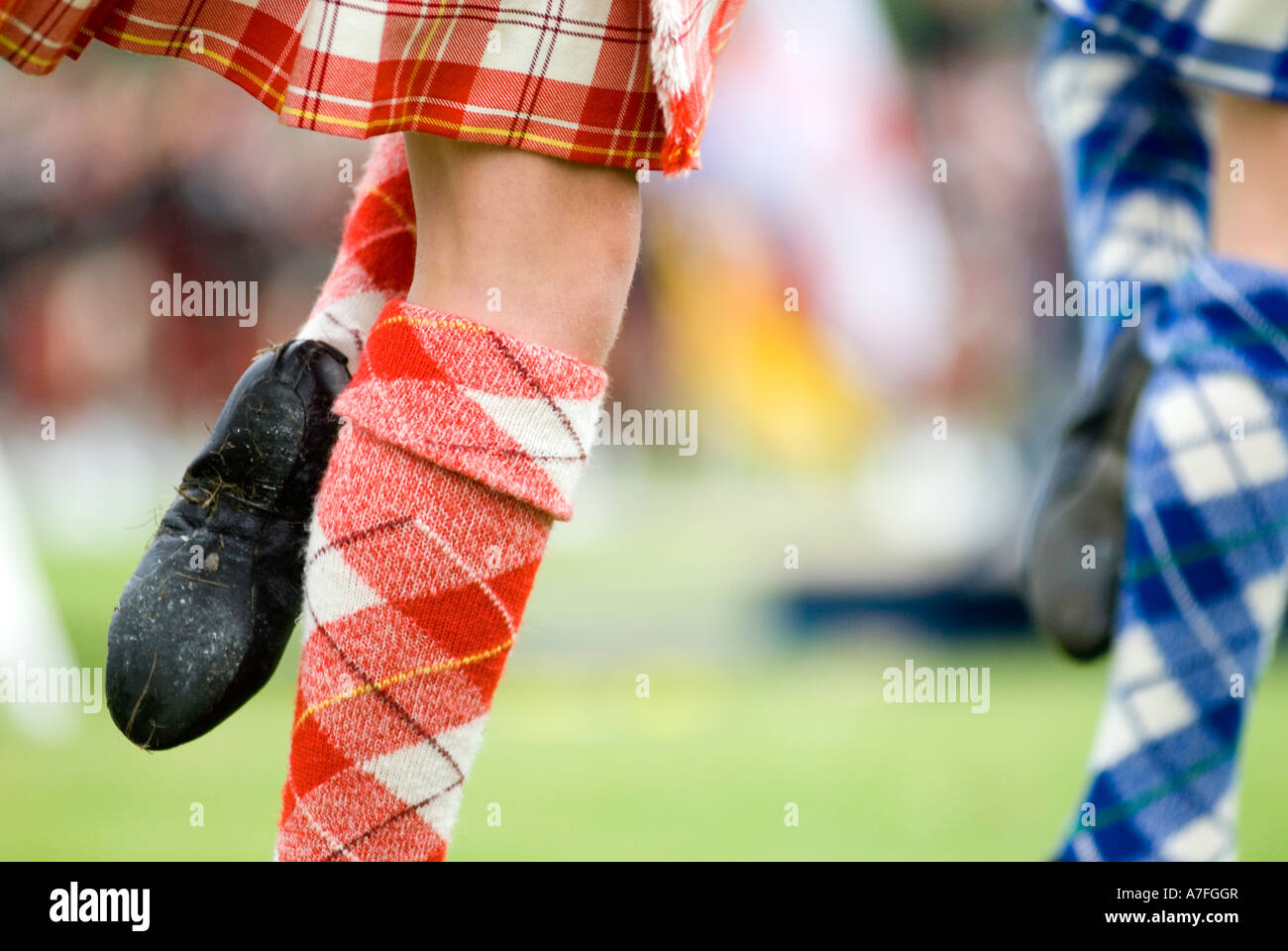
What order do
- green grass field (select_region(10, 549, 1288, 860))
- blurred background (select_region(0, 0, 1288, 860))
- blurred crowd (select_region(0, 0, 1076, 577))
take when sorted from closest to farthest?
green grass field (select_region(10, 549, 1288, 860)), blurred background (select_region(0, 0, 1288, 860)), blurred crowd (select_region(0, 0, 1076, 577))

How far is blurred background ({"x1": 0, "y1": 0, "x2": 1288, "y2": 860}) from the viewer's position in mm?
1827

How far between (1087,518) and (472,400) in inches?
23.8

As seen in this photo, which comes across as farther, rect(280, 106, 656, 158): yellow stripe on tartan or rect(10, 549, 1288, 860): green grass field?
rect(10, 549, 1288, 860): green grass field

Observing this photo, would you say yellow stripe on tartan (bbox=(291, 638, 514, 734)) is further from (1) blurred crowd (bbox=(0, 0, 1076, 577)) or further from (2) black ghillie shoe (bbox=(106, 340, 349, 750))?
(1) blurred crowd (bbox=(0, 0, 1076, 577))

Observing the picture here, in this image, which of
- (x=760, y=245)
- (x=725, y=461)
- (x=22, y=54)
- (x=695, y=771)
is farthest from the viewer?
(x=725, y=461)

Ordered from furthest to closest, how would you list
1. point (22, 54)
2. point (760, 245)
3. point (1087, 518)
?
point (760, 245)
point (1087, 518)
point (22, 54)

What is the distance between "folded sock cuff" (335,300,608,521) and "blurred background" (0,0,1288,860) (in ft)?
2.76

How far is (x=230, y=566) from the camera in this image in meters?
0.67

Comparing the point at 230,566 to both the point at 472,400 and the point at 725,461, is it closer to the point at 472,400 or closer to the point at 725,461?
the point at 472,400

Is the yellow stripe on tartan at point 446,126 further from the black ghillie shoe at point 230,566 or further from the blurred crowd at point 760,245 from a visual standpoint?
the blurred crowd at point 760,245

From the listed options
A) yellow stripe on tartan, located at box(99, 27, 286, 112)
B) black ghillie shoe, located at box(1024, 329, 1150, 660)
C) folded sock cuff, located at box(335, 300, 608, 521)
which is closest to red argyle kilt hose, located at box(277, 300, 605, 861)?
folded sock cuff, located at box(335, 300, 608, 521)

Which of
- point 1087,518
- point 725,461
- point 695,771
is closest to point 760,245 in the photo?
point 725,461

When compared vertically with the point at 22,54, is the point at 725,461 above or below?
below

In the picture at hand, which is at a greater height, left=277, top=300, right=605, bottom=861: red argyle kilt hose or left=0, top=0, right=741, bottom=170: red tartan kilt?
left=0, top=0, right=741, bottom=170: red tartan kilt
